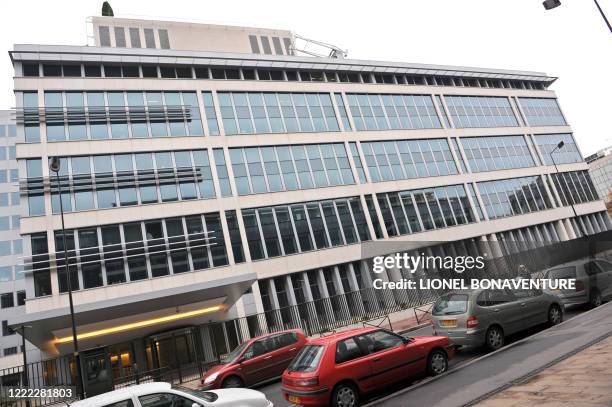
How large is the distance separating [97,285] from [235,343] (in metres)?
9.92

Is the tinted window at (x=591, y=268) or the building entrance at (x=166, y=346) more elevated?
the building entrance at (x=166, y=346)

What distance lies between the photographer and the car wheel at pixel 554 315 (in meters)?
11.8

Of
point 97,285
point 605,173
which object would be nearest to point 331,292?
point 97,285

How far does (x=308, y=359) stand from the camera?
8203 mm

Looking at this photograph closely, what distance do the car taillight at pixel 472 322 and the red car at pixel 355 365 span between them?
4.23 feet

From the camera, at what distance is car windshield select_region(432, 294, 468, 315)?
34.3 feet

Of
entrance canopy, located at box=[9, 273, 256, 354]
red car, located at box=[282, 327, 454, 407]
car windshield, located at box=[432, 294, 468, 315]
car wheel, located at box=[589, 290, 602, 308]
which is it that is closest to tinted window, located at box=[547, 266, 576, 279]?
car wheel, located at box=[589, 290, 602, 308]

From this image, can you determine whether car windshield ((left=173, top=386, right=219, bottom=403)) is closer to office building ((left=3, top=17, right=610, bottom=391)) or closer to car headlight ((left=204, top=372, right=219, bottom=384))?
car headlight ((left=204, top=372, right=219, bottom=384))

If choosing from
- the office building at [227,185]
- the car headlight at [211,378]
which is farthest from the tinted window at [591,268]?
the car headlight at [211,378]

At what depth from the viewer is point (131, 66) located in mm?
31047

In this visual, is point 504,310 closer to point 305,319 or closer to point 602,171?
point 305,319

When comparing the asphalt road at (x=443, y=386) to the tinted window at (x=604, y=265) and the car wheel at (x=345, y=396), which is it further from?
the tinted window at (x=604, y=265)

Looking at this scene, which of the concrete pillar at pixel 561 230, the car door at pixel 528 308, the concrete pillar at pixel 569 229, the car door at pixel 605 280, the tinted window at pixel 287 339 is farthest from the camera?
the concrete pillar at pixel 569 229

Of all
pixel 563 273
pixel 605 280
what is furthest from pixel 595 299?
pixel 563 273
